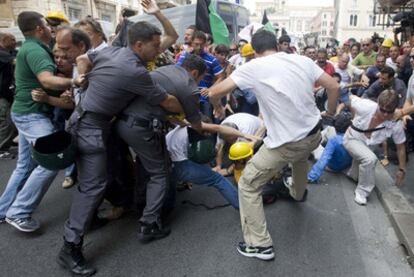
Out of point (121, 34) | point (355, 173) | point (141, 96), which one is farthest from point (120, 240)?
point (355, 173)

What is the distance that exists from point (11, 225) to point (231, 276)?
83.5 inches

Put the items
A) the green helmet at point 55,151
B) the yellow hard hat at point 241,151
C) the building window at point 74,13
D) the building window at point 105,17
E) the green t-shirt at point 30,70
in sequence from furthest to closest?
the building window at point 105,17
the building window at point 74,13
the yellow hard hat at point 241,151
the green t-shirt at point 30,70
the green helmet at point 55,151

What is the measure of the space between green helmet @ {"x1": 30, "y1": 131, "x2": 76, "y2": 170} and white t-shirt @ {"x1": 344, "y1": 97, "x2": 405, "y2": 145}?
3067 mm

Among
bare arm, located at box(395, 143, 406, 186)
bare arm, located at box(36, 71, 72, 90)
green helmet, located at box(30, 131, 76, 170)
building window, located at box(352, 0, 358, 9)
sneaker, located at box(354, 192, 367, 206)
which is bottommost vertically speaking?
→ sneaker, located at box(354, 192, 367, 206)

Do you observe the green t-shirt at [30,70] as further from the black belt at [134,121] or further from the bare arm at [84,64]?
the black belt at [134,121]

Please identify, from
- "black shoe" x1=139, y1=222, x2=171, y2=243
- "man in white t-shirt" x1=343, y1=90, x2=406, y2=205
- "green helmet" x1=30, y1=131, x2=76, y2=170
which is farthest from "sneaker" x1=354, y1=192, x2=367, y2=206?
"green helmet" x1=30, y1=131, x2=76, y2=170

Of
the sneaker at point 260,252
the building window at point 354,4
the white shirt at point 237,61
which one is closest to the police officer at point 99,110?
the sneaker at point 260,252

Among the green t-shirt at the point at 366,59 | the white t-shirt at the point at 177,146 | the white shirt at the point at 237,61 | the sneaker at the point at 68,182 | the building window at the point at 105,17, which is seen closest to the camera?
the white t-shirt at the point at 177,146

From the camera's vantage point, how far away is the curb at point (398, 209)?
280cm

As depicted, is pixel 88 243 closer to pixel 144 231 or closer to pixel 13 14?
pixel 144 231

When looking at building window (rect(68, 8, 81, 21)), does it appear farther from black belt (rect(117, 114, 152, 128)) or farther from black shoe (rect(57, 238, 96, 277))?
black shoe (rect(57, 238, 96, 277))

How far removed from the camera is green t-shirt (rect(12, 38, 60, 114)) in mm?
2672

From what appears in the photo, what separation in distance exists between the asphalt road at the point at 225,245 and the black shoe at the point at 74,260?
0.10 metres

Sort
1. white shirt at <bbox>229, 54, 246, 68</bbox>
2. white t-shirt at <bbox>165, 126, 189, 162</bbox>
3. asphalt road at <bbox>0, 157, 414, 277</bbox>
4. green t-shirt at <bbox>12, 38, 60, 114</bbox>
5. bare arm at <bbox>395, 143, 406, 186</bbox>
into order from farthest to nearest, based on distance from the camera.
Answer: white shirt at <bbox>229, 54, 246, 68</bbox>, bare arm at <bbox>395, 143, 406, 186</bbox>, white t-shirt at <bbox>165, 126, 189, 162</bbox>, green t-shirt at <bbox>12, 38, 60, 114</bbox>, asphalt road at <bbox>0, 157, 414, 277</bbox>
